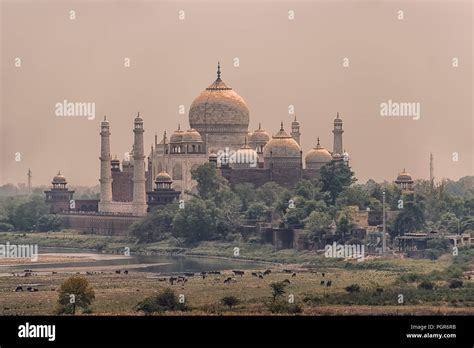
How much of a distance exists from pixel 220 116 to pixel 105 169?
7.43 meters

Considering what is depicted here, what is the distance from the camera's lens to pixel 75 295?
67.2 meters

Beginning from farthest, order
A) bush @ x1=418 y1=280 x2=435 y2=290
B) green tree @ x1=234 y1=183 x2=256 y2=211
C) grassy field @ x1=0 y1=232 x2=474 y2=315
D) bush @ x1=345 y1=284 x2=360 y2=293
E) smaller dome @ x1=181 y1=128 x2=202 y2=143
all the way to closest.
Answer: smaller dome @ x1=181 y1=128 x2=202 y2=143 < green tree @ x1=234 y1=183 x2=256 y2=211 < bush @ x1=418 y1=280 x2=435 y2=290 < bush @ x1=345 y1=284 x2=360 y2=293 < grassy field @ x1=0 y1=232 x2=474 y2=315

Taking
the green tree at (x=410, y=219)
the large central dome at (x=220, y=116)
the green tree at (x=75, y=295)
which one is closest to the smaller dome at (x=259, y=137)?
the large central dome at (x=220, y=116)

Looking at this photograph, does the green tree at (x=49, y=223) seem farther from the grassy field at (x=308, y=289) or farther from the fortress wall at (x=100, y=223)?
the grassy field at (x=308, y=289)

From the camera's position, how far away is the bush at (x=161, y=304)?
65.6m

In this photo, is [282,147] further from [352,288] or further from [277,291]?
[277,291]

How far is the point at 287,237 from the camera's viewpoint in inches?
3903

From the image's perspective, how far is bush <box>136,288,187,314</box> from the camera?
6562 centimetres

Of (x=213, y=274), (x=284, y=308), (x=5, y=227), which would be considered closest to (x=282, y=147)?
(x=5, y=227)

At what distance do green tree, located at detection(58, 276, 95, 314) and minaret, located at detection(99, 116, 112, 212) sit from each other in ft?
186

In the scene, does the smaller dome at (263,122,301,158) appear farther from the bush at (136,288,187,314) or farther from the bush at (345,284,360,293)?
the bush at (136,288,187,314)

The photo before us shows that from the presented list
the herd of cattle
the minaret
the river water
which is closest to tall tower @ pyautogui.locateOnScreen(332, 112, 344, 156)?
the minaret

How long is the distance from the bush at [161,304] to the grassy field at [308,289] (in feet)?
1.23
